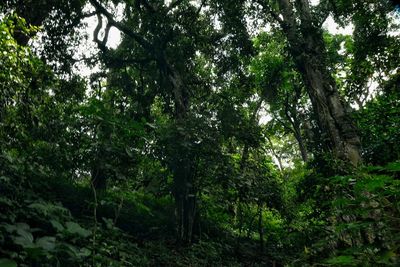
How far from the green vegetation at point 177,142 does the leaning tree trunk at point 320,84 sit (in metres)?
0.04

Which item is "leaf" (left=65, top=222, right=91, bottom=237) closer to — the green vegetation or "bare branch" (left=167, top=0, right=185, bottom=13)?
the green vegetation

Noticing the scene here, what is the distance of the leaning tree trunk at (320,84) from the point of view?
7.23 m

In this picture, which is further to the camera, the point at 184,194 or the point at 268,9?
the point at 268,9

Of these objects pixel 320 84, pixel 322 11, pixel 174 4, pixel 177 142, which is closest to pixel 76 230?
pixel 177 142

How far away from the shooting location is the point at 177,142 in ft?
22.6

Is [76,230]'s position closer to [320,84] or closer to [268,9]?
[320,84]

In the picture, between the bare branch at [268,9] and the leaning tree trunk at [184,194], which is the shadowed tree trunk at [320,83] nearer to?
the bare branch at [268,9]

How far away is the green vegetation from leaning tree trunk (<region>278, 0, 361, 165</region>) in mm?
35

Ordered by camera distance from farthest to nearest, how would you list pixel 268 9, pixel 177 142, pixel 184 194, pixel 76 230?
1. pixel 268 9
2. pixel 184 194
3. pixel 177 142
4. pixel 76 230

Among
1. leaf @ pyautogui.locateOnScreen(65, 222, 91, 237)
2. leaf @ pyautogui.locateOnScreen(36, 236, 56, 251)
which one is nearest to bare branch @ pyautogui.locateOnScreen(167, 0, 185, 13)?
leaf @ pyautogui.locateOnScreen(65, 222, 91, 237)

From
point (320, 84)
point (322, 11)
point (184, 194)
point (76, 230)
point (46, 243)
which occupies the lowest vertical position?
point (46, 243)

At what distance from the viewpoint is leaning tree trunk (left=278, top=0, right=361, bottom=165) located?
7.23 meters

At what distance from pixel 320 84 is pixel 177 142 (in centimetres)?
389

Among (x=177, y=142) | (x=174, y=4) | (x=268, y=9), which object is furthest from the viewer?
(x=174, y=4)
